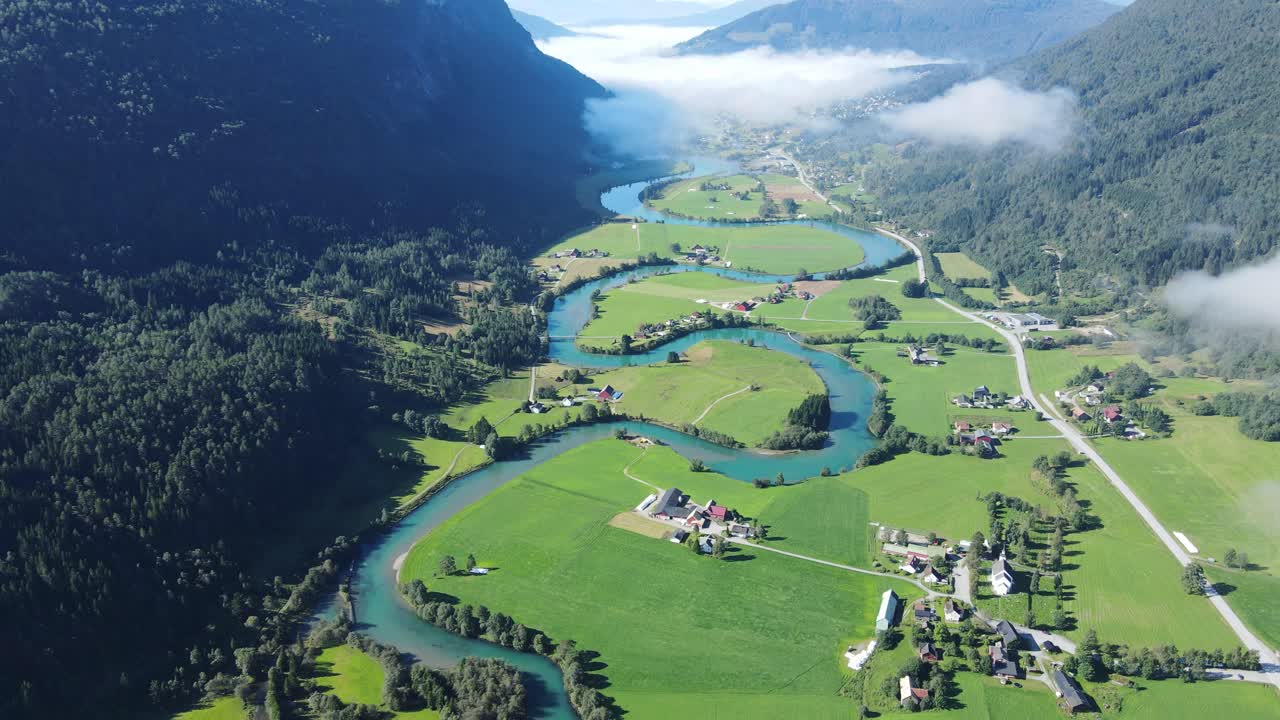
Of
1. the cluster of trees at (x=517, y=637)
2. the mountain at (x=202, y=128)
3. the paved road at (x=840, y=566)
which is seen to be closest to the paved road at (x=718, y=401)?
the paved road at (x=840, y=566)

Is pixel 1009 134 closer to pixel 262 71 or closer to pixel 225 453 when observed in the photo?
pixel 262 71

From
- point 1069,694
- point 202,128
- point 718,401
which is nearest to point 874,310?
point 718,401

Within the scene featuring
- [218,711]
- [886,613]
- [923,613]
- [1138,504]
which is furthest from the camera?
[1138,504]

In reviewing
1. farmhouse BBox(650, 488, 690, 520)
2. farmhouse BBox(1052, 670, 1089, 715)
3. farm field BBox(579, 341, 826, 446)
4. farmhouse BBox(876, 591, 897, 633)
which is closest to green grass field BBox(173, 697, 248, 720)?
farmhouse BBox(650, 488, 690, 520)

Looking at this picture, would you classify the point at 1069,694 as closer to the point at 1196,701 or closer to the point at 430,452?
the point at 1196,701

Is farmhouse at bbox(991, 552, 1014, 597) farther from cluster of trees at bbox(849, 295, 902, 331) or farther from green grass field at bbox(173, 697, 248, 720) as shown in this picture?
cluster of trees at bbox(849, 295, 902, 331)
